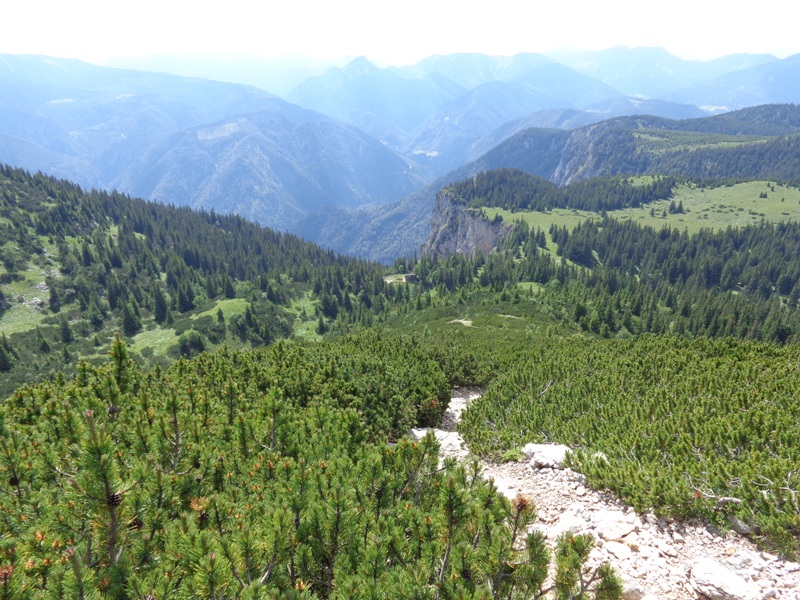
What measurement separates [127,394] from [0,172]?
205m

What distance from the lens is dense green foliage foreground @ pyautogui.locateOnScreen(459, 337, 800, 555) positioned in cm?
884

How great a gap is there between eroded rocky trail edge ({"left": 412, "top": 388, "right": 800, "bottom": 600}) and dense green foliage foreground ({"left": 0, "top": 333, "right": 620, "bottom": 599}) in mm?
1702

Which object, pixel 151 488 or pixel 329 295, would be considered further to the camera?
pixel 329 295

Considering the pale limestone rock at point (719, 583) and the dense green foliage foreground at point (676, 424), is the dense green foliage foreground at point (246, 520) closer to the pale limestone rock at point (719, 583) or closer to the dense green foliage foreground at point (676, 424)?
the pale limestone rock at point (719, 583)

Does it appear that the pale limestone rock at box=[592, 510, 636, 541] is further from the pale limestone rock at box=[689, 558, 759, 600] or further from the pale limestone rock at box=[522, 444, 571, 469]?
the pale limestone rock at box=[522, 444, 571, 469]

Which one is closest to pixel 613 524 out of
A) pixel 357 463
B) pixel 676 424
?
pixel 676 424

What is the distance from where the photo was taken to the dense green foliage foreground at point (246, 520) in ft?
14.0

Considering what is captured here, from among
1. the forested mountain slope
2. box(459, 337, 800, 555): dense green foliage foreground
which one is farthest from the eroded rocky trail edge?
the forested mountain slope

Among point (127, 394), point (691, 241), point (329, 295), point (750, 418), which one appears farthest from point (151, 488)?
point (691, 241)

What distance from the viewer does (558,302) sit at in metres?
86.0

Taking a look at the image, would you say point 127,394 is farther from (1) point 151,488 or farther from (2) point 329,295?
(2) point 329,295

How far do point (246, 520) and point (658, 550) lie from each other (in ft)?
26.0

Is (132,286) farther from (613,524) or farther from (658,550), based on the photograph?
(658,550)

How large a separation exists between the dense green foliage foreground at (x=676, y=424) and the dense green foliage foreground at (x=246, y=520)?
430 centimetres
